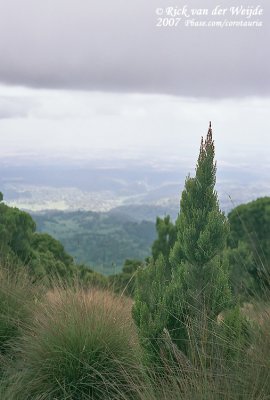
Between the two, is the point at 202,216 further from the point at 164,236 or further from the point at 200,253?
the point at 164,236

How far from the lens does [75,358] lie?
5176mm

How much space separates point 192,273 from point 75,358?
139cm

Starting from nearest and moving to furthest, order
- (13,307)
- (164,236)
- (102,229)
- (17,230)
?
(13,307) → (17,230) → (164,236) → (102,229)

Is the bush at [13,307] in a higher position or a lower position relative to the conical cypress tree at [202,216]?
lower

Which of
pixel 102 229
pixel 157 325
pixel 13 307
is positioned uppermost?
pixel 157 325

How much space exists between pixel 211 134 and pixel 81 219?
138 metres

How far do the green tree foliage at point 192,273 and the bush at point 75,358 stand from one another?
374 millimetres

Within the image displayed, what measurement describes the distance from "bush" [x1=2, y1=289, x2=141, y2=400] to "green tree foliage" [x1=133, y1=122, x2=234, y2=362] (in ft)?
1.23

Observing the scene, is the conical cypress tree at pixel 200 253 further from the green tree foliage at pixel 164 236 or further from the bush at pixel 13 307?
the green tree foliage at pixel 164 236

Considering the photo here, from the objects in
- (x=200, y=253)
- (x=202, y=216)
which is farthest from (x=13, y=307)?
(x=202, y=216)

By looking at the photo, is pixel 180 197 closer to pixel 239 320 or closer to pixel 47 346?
pixel 239 320

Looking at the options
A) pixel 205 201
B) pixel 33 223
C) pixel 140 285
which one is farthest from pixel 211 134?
pixel 33 223

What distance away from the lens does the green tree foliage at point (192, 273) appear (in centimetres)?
521

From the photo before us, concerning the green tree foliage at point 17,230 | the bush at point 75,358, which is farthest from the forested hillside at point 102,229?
the bush at point 75,358
